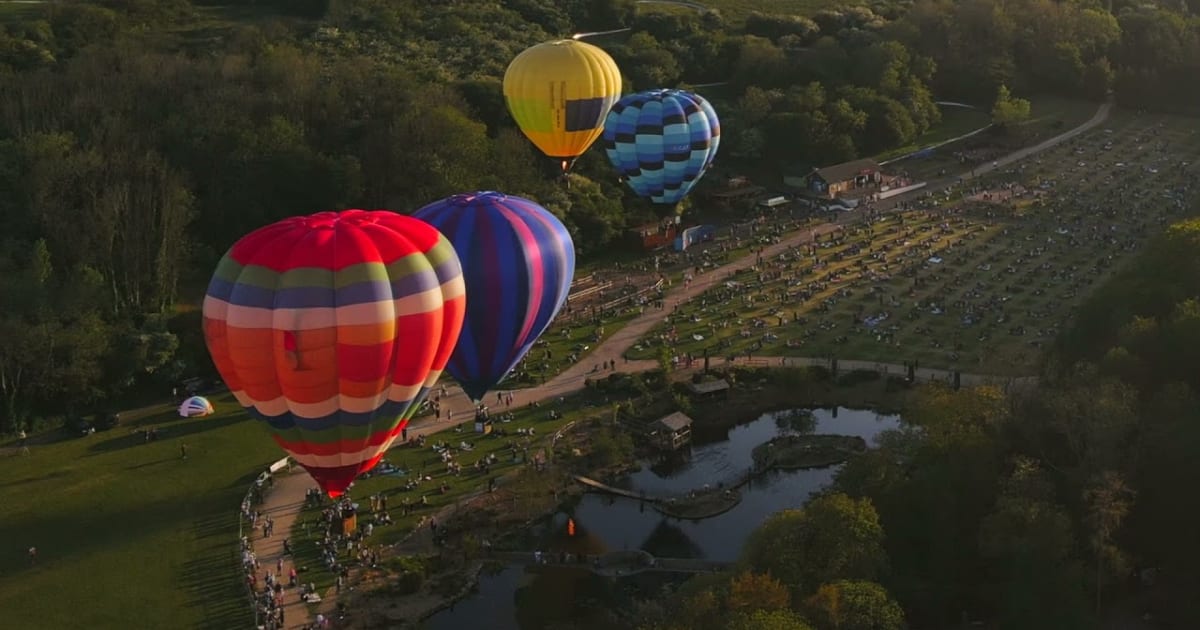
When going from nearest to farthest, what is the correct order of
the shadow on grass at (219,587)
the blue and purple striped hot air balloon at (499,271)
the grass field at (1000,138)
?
the shadow on grass at (219,587) → the blue and purple striped hot air balloon at (499,271) → the grass field at (1000,138)

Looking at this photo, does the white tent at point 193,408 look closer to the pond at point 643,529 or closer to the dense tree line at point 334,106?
the dense tree line at point 334,106

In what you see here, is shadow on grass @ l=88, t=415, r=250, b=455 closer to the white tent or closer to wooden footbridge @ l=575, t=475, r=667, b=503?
the white tent

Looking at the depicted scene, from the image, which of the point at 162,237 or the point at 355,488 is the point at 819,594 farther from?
the point at 162,237

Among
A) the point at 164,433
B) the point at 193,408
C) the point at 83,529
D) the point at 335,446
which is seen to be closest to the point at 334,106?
the point at 193,408

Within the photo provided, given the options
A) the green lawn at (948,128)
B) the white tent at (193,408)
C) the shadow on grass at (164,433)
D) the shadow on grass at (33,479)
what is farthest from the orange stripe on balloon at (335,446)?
the green lawn at (948,128)

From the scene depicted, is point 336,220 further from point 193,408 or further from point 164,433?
point 193,408

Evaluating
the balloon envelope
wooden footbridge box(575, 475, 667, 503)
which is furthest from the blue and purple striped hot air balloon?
wooden footbridge box(575, 475, 667, 503)
